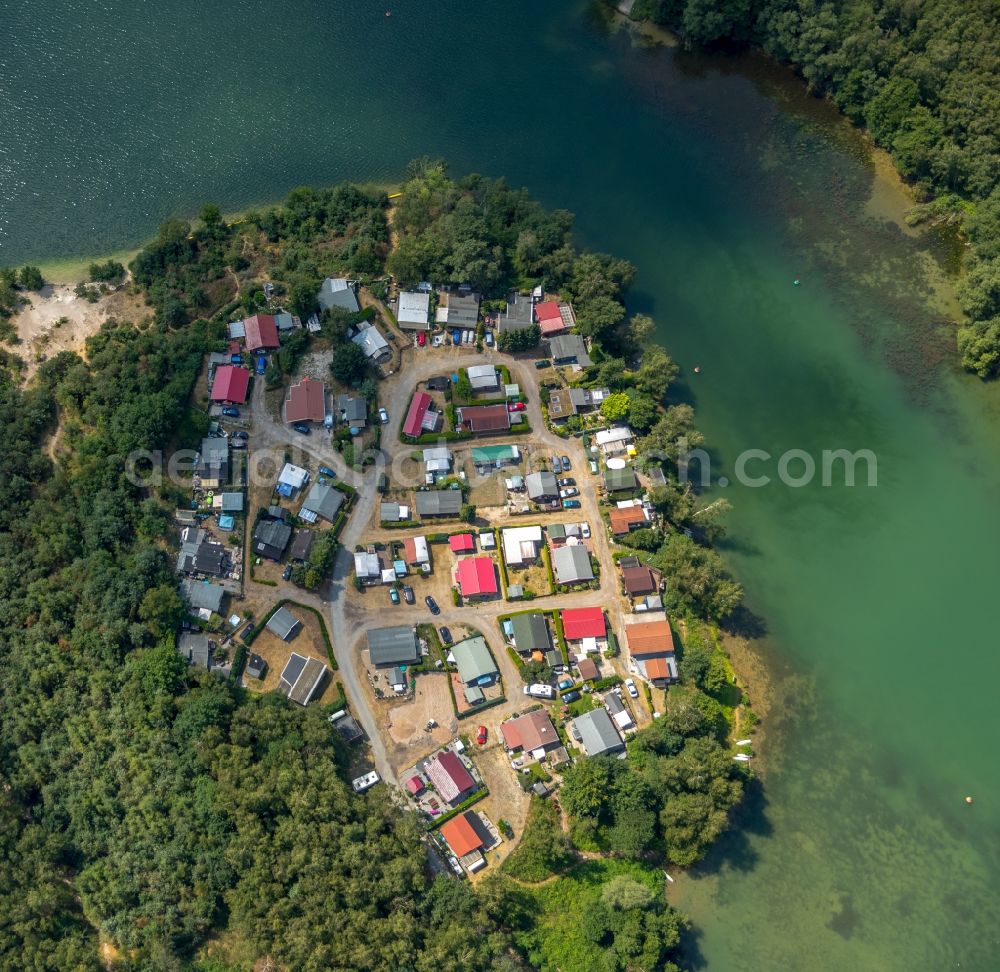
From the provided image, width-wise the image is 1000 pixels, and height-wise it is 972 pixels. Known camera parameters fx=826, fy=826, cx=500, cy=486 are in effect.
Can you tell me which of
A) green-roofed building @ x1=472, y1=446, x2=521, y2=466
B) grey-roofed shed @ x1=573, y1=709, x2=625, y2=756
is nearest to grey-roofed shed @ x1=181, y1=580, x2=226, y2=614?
green-roofed building @ x1=472, y1=446, x2=521, y2=466

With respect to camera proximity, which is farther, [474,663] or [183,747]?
[474,663]

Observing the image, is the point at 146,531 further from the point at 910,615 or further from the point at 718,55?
the point at 718,55

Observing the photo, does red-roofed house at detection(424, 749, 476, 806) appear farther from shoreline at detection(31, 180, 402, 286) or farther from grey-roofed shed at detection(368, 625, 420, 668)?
shoreline at detection(31, 180, 402, 286)

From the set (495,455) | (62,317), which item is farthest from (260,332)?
(495,455)

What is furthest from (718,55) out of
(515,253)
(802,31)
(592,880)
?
(592,880)

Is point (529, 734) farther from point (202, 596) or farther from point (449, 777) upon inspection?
point (202, 596)

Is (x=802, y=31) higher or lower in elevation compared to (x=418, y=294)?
higher
